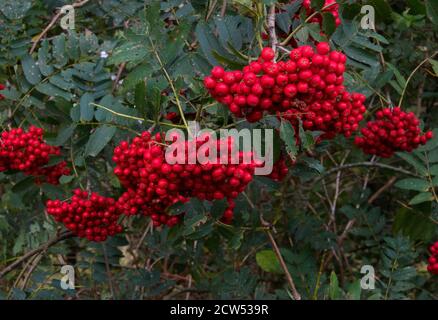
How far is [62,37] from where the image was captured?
7.84 ft

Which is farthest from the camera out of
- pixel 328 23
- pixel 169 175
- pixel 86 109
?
pixel 86 109

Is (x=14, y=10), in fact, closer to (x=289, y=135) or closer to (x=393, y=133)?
(x=289, y=135)

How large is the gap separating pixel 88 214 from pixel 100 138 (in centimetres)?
32

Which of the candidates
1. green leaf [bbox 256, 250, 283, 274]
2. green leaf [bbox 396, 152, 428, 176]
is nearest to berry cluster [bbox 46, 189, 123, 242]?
green leaf [bbox 256, 250, 283, 274]

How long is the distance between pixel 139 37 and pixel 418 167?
1.34 metres

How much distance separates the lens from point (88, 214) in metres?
2.11

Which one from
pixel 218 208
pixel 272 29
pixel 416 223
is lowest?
pixel 416 223

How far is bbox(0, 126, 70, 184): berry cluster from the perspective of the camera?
2.12 metres

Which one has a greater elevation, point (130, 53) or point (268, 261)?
point (130, 53)

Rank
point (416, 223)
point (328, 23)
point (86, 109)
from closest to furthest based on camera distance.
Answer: point (328, 23) < point (86, 109) < point (416, 223)

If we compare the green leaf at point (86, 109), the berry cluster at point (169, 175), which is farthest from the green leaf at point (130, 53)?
the green leaf at point (86, 109)

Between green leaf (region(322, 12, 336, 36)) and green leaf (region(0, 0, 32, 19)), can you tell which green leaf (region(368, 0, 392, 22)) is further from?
green leaf (region(0, 0, 32, 19))

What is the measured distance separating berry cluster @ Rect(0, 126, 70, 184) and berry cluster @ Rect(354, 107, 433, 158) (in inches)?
49.1

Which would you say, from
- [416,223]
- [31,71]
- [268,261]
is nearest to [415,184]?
[416,223]
